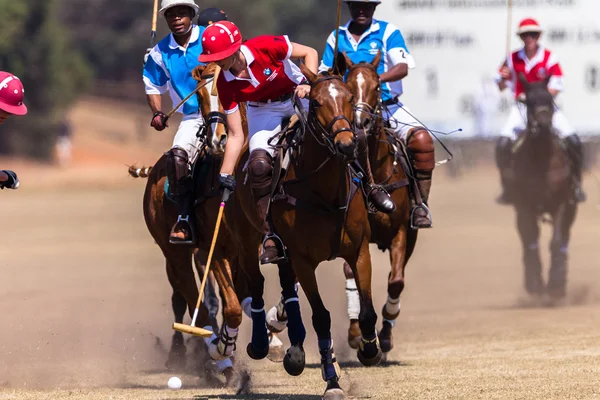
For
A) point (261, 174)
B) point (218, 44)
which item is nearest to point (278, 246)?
point (261, 174)

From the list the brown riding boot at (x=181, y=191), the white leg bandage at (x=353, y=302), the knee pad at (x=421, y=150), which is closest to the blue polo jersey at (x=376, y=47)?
the knee pad at (x=421, y=150)

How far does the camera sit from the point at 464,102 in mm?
28172

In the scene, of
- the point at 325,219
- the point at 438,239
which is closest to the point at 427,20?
the point at 438,239

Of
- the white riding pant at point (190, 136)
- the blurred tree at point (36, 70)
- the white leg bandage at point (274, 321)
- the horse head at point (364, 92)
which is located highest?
the horse head at point (364, 92)

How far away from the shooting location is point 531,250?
15.5 meters

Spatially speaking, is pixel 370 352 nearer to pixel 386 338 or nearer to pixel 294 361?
pixel 294 361

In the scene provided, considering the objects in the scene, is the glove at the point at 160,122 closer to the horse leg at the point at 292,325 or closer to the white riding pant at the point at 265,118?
the white riding pant at the point at 265,118

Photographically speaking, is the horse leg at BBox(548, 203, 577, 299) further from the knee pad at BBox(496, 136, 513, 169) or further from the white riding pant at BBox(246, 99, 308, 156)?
the white riding pant at BBox(246, 99, 308, 156)

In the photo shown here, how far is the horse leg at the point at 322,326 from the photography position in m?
8.30

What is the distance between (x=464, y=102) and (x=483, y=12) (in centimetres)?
199

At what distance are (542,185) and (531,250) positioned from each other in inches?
34.6

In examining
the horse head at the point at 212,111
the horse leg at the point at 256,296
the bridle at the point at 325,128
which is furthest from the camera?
the horse head at the point at 212,111

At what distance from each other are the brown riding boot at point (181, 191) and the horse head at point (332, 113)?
6.88 feet

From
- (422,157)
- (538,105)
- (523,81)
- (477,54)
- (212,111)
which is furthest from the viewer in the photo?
(477,54)
